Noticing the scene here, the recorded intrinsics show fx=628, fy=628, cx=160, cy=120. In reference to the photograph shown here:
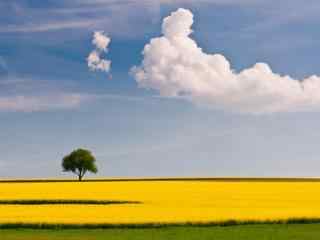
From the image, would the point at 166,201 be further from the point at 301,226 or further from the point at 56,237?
the point at 56,237

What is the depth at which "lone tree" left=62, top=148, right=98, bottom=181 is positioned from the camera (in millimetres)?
120562

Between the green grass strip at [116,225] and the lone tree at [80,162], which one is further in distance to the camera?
the lone tree at [80,162]

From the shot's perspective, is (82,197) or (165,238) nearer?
(165,238)

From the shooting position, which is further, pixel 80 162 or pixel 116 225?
pixel 80 162

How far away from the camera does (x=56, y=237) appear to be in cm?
2525

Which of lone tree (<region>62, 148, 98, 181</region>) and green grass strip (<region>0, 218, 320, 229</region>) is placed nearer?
green grass strip (<region>0, 218, 320, 229</region>)

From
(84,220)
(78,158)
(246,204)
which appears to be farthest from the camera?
(78,158)

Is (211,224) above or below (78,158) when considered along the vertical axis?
below

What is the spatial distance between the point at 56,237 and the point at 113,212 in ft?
30.3

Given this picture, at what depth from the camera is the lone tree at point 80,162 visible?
121 metres

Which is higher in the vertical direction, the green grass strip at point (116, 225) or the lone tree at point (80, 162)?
the lone tree at point (80, 162)

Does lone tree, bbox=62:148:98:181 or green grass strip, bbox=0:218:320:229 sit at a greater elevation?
lone tree, bbox=62:148:98:181

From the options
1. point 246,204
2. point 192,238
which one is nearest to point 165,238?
point 192,238

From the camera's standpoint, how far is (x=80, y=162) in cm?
12069
